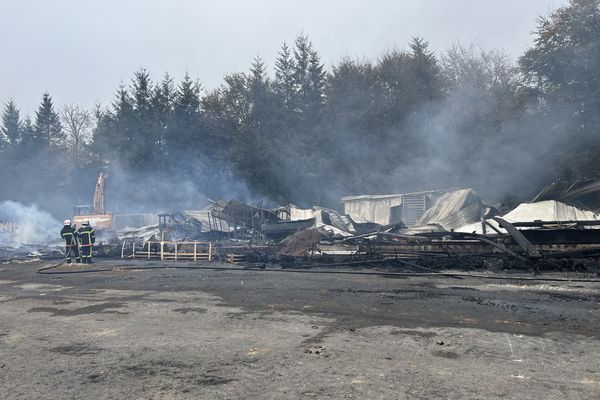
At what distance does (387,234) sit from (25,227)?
30.9 m

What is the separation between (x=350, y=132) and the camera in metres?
36.4

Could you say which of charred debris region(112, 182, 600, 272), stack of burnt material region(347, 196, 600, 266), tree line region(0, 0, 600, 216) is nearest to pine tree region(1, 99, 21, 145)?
tree line region(0, 0, 600, 216)

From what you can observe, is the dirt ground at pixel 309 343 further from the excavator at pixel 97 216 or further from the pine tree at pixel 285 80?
the pine tree at pixel 285 80

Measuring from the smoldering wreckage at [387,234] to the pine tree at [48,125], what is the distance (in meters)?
16.2

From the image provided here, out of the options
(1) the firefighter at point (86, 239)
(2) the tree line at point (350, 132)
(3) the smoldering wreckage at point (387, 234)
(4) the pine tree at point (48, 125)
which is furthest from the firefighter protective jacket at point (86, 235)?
(4) the pine tree at point (48, 125)

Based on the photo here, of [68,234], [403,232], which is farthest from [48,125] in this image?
[403,232]

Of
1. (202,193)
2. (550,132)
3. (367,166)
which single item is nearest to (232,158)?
(202,193)

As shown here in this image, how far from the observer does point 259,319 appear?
6820 millimetres

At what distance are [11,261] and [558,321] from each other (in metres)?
21.0

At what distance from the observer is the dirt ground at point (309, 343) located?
402 centimetres

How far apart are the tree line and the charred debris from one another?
6053 mm

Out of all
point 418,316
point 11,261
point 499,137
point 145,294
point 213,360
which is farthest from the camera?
point 499,137

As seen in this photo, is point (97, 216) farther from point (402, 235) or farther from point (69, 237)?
point (402, 235)

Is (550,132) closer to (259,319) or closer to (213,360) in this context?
(259,319)
